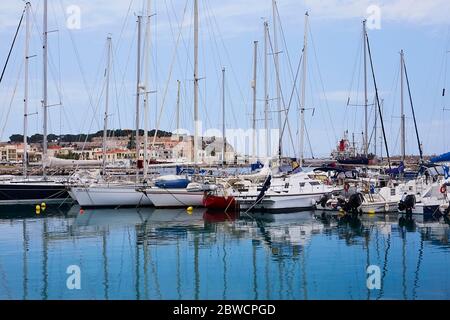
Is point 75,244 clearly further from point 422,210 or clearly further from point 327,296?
point 422,210

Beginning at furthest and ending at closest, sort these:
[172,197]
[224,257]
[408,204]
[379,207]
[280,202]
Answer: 1. [172,197]
2. [280,202]
3. [379,207]
4. [408,204]
5. [224,257]

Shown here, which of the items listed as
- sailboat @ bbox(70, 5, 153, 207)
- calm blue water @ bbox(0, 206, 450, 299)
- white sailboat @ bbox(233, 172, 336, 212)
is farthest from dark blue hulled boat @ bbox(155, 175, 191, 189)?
calm blue water @ bbox(0, 206, 450, 299)

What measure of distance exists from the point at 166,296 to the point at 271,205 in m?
21.7

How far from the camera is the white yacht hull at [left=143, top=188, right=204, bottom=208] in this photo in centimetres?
3838

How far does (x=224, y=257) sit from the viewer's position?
838 inches

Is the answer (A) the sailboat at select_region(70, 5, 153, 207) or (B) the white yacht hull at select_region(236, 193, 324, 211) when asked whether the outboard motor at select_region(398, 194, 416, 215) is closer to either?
(B) the white yacht hull at select_region(236, 193, 324, 211)

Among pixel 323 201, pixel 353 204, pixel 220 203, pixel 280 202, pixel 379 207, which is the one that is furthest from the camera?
pixel 220 203

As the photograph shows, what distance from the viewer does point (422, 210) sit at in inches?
1304

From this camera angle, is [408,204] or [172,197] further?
[172,197]

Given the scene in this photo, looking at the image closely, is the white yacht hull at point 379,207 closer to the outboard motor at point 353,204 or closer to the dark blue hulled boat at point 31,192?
the outboard motor at point 353,204

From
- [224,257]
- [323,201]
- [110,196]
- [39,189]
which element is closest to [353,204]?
[323,201]

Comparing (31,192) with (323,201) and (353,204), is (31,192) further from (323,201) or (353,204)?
(353,204)

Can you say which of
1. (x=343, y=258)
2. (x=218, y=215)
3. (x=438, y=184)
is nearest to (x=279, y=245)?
(x=343, y=258)

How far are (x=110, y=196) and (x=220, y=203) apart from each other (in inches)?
309
